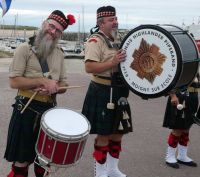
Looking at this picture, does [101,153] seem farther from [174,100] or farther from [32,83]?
[32,83]

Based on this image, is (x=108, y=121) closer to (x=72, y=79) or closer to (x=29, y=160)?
(x=29, y=160)

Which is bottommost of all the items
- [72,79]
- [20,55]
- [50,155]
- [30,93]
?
[72,79]

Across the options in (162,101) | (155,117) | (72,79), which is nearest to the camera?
(155,117)

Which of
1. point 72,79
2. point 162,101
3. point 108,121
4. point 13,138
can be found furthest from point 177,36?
point 72,79

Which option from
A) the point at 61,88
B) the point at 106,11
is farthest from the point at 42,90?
the point at 106,11

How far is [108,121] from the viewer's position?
4.28 m

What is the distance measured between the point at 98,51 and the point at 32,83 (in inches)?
35.3

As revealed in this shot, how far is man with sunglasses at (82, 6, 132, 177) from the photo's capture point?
13.5 ft

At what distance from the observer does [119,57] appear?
→ 392 cm

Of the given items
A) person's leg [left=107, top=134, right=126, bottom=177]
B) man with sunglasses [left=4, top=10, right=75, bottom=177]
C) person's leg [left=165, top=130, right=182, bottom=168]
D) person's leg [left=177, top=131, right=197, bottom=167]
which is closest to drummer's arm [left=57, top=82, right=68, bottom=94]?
man with sunglasses [left=4, top=10, right=75, bottom=177]

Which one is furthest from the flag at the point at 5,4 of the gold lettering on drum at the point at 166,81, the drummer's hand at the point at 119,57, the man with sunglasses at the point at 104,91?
the gold lettering on drum at the point at 166,81

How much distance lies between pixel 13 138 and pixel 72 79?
27.6 ft

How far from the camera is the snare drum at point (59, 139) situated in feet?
10.6

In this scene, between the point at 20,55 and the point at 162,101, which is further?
the point at 162,101
